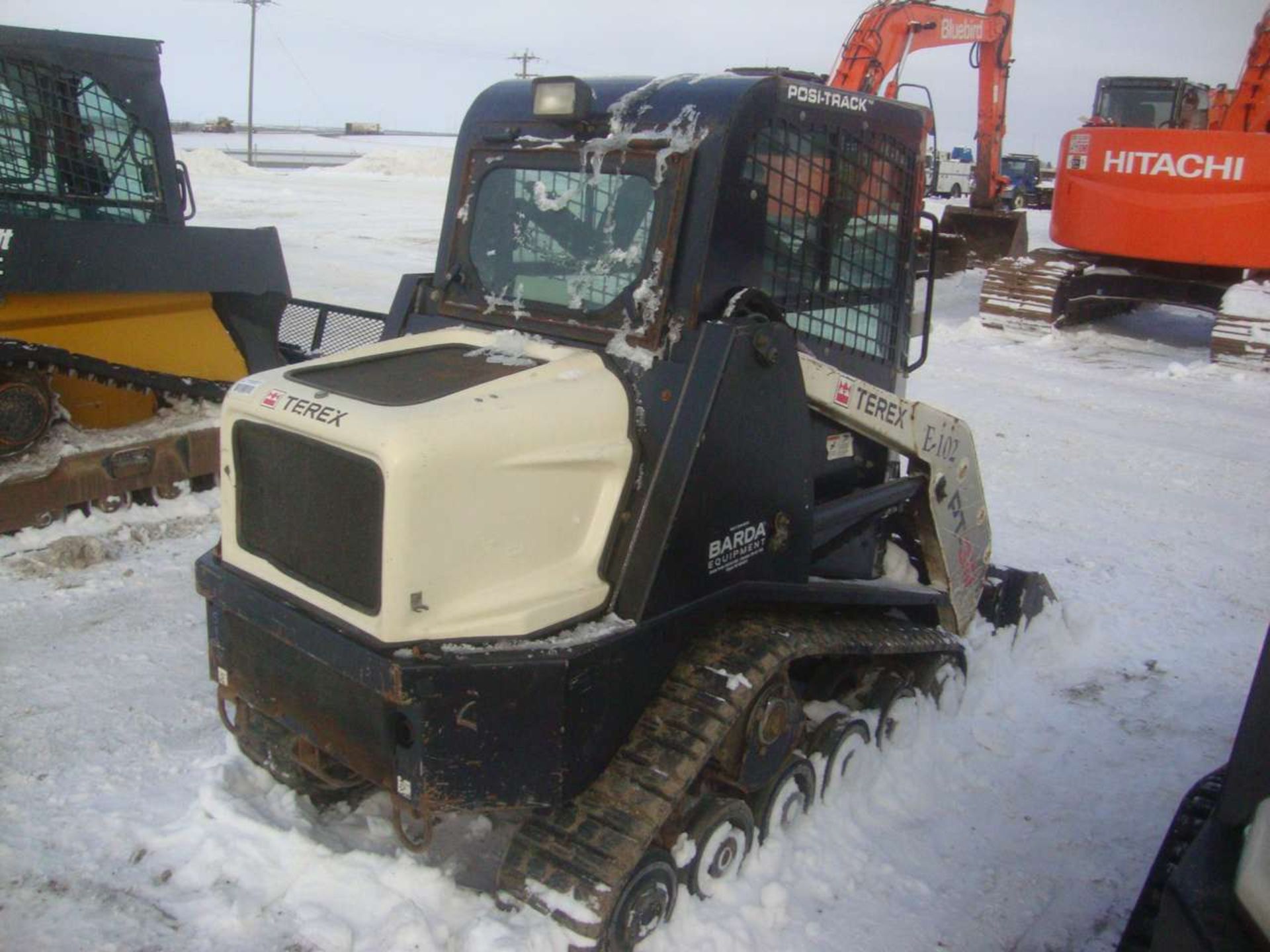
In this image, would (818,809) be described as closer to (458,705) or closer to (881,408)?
(881,408)

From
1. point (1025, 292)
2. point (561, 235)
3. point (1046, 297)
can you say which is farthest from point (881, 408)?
point (1025, 292)

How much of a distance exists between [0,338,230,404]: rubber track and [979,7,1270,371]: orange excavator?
10472 millimetres

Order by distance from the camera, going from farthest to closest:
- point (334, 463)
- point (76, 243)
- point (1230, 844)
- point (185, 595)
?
1. point (76, 243)
2. point (185, 595)
3. point (334, 463)
4. point (1230, 844)

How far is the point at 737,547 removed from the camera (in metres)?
3.13

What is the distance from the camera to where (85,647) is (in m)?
4.55

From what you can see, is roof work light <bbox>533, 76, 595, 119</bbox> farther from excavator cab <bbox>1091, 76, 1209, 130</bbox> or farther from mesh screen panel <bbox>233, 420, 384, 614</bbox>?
excavator cab <bbox>1091, 76, 1209, 130</bbox>

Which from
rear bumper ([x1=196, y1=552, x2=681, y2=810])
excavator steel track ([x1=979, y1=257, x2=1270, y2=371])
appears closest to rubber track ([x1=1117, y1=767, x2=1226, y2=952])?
rear bumper ([x1=196, y1=552, x2=681, y2=810])

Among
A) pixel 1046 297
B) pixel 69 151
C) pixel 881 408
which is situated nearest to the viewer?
pixel 881 408

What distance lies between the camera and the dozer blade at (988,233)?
1653cm

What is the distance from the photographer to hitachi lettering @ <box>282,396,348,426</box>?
2.58 m

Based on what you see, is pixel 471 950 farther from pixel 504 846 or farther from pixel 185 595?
pixel 185 595

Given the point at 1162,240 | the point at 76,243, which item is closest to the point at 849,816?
the point at 76,243

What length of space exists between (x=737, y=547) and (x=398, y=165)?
3661 centimetres

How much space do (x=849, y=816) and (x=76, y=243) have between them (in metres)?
4.99
